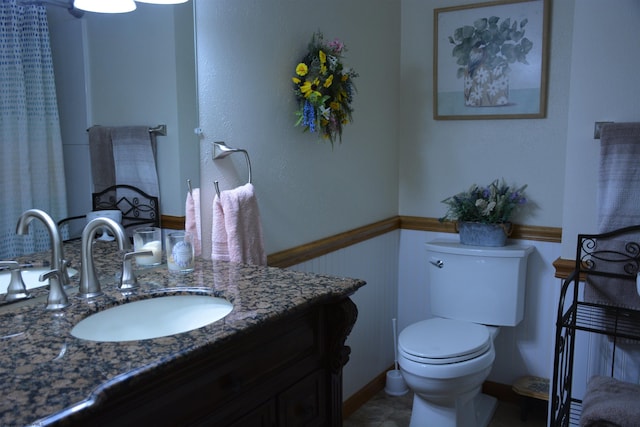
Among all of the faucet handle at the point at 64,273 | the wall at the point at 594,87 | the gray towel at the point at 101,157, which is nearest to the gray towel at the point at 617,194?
the wall at the point at 594,87

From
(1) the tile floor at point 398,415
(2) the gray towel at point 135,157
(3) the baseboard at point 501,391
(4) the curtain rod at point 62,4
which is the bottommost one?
(1) the tile floor at point 398,415

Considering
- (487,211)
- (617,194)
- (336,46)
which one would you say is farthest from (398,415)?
(336,46)

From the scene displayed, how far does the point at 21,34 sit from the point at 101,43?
23cm

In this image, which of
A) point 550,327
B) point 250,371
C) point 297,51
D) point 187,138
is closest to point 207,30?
point 187,138

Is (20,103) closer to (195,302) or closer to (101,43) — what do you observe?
(101,43)

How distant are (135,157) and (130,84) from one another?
21 cm

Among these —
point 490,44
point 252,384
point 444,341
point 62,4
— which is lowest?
point 444,341

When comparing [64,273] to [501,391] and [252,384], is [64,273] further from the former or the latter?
[501,391]

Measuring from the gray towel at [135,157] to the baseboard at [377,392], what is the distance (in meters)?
1.66

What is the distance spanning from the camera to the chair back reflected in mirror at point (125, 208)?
1.49 meters

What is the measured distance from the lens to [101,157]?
1.57 meters

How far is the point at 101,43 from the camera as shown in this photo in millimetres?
1543

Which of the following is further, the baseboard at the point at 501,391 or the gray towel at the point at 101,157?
the baseboard at the point at 501,391

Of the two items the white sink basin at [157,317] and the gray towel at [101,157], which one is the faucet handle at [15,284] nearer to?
the white sink basin at [157,317]
